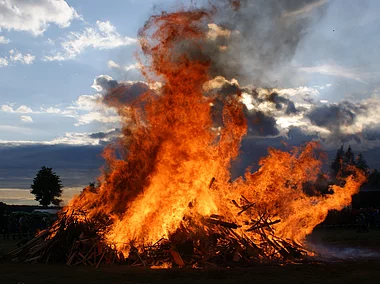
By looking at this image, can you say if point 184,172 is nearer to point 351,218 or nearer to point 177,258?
point 177,258

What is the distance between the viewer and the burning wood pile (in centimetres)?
1493

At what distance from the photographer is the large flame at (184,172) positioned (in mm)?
16047

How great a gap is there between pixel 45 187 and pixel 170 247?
176 feet

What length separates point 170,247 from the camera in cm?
1516

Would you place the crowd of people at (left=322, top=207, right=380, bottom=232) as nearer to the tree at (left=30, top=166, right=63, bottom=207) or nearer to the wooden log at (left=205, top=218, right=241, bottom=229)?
the wooden log at (left=205, top=218, right=241, bottom=229)

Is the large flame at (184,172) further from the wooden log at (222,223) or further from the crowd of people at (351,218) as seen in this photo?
the crowd of people at (351,218)

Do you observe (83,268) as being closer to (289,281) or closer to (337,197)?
(289,281)

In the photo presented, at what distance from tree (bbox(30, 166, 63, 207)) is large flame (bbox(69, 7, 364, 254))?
156ft

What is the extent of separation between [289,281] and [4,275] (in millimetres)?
8593

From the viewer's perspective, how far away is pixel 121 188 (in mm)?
18406

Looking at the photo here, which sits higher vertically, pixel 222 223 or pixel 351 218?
pixel 351 218

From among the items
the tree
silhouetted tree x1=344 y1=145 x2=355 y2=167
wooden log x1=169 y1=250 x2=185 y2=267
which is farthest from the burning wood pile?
silhouetted tree x1=344 y1=145 x2=355 y2=167

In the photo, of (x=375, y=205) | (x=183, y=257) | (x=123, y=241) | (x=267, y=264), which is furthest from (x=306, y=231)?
(x=375, y=205)

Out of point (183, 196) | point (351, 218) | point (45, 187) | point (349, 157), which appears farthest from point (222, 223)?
point (349, 157)
